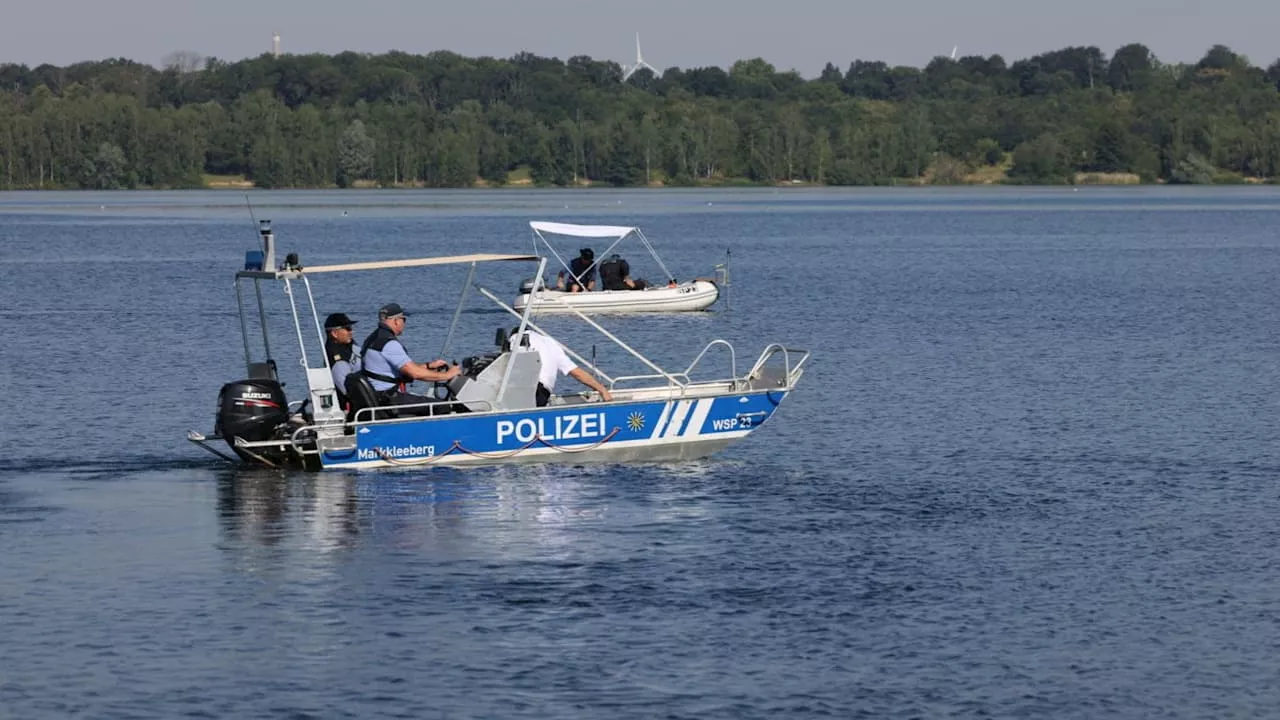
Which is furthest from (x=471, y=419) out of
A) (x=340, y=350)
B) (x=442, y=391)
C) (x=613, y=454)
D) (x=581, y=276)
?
(x=581, y=276)

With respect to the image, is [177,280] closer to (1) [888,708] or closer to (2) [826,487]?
(2) [826,487]

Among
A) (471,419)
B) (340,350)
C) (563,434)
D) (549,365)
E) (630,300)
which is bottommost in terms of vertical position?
(630,300)

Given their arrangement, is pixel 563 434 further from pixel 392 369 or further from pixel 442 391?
pixel 442 391

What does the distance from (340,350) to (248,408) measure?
4.37ft

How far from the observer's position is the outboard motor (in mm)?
25078

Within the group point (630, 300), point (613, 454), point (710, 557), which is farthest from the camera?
point (630, 300)

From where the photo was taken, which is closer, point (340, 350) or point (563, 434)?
point (340, 350)

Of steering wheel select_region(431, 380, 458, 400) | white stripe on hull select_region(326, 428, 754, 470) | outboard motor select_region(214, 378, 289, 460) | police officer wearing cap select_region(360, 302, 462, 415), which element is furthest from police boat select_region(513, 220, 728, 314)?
outboard motor select_region(214, 378, 289, 460)

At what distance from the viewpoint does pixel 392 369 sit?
25422 mm

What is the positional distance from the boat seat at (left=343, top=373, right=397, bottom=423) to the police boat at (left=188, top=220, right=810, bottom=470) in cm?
1

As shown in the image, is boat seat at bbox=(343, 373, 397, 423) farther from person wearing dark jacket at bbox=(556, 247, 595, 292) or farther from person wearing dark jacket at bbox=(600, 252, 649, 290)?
person wearing dark jacket at bbox=(600, 252, 649, 290)

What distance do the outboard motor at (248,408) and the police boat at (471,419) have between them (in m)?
0.01

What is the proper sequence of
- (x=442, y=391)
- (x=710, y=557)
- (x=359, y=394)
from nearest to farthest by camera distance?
(x=710, y=557) < (x=359, y=394) < (x=442, y=391)

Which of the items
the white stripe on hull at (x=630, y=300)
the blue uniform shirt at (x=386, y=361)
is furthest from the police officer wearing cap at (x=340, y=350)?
the white stripe on hull at (x=630, y=300)
